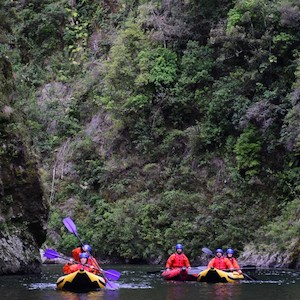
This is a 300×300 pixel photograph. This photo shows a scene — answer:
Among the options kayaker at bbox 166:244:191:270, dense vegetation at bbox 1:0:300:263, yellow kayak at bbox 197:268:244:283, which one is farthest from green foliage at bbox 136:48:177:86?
yellow kayak at bbox 197:268:244:283

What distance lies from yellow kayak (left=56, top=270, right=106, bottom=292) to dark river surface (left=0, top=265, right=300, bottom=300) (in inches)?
12.3

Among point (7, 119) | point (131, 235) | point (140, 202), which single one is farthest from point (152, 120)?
point (7, 119)

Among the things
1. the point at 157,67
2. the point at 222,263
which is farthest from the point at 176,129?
the point at 222,263

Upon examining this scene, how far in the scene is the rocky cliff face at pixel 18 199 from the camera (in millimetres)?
24062

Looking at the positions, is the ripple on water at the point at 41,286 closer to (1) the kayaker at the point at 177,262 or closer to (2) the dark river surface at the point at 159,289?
(2) the dark river surface at the point at 159,289

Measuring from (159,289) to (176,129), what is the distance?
1816cm

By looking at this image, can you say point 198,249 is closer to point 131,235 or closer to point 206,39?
point 131,235

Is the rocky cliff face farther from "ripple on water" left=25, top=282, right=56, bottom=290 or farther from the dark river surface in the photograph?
"ripple on water" left=25, top=282, right=56, bottom=290

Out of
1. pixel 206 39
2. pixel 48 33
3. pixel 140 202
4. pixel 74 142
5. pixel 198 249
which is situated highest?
pixel 48 33

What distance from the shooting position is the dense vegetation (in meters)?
32.3

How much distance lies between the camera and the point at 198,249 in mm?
31609

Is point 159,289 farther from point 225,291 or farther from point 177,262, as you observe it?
point 177,262

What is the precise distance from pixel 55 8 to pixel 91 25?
8.00 feet

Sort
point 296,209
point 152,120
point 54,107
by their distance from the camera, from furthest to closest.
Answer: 1. point 54,107
2. point 152,120
3. point 296,209
